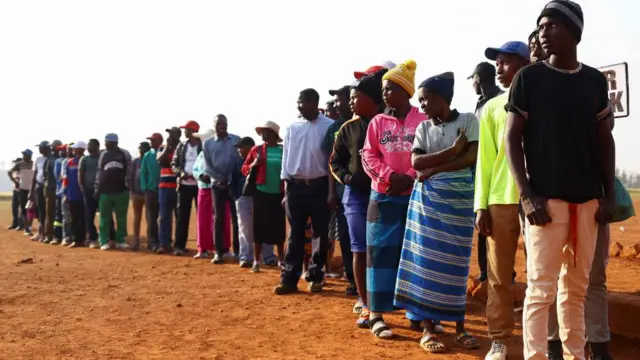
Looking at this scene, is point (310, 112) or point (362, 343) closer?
point (362, 343)

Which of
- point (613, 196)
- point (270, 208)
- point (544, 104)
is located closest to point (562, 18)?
point (544, 104)

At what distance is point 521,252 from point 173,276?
5851mm

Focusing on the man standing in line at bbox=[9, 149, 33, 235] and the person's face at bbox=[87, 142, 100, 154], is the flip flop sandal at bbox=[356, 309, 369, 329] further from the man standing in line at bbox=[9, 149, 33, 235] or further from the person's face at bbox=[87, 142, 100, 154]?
the man standing in line at bbox=[9, 149, 33, 235]

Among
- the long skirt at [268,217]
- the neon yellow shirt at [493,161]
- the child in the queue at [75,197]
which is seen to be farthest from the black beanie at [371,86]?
the child in the queue at [75,197]

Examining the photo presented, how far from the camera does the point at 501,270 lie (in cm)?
402

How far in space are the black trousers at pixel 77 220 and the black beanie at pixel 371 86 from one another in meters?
9.82

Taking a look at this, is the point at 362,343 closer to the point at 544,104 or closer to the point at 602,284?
the point at 602,284

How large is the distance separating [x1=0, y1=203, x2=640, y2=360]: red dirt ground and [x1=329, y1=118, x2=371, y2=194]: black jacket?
4.09 ft

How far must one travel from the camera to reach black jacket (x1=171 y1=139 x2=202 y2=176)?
36.0ft

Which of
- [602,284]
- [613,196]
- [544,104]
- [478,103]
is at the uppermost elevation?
[478,103]

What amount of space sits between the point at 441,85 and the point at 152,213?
344 inches

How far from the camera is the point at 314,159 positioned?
6.87 metres

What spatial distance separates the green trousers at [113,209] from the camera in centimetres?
1259

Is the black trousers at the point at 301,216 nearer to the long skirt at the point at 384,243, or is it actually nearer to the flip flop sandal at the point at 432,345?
the long skirt at the point at 384,243
